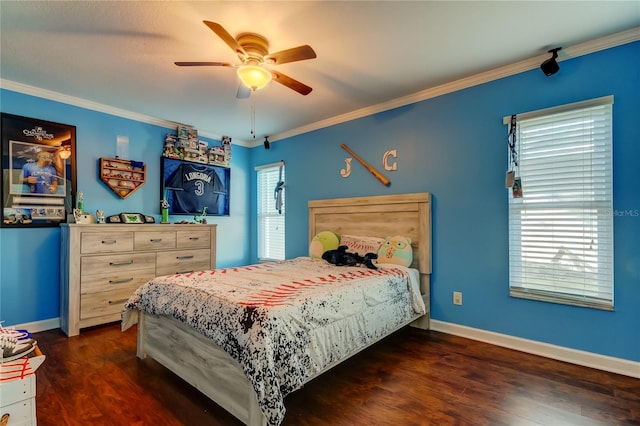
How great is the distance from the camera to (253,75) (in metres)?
2.12

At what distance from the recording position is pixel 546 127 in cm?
249

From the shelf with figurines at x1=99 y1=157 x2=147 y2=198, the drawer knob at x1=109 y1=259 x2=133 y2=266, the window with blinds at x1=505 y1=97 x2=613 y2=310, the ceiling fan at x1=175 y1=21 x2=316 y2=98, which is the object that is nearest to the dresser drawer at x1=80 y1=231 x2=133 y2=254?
the drawer knob at x1=109 y1=259 x2=133 y2=266

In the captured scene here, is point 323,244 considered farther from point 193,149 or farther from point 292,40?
point 193,149

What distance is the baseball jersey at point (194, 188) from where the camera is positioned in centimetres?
407

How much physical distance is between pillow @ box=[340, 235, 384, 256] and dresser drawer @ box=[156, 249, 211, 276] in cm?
182

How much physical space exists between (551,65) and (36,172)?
4.71 meters

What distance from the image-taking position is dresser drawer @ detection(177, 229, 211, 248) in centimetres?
369

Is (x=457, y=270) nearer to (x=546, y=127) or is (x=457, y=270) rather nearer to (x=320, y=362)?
(x=546, y=127)

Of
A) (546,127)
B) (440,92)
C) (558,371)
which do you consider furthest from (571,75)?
(558,371)

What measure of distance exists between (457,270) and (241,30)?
274 cm

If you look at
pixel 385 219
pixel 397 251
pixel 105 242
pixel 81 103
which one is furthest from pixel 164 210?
pixel 397 251

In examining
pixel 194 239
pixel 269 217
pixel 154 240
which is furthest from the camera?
pixel 269 217

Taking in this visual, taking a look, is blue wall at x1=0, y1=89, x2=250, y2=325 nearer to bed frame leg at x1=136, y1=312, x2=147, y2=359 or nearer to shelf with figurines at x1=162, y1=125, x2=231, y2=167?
shelf with figurines at x1=162, y1=125, x2=231, y2=167

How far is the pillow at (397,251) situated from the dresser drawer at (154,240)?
2.43 m
